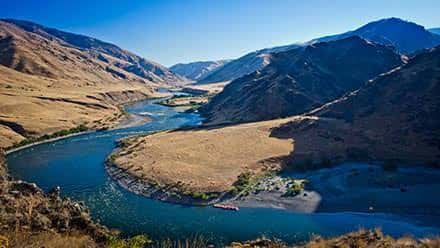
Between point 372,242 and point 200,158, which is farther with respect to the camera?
point 200,158

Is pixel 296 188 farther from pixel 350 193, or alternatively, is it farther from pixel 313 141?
pixel 313 141

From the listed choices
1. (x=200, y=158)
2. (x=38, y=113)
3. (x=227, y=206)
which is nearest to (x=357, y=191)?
(x=227, y=206)

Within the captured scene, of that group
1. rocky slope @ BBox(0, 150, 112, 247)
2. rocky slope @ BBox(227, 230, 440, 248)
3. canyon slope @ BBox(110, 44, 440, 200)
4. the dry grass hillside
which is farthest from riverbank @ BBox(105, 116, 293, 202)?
rocky slope @ BBox(227, 230, 440, 248)

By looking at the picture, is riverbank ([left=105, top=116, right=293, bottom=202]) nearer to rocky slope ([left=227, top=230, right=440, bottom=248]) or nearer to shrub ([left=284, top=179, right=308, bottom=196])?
shrub ([left=284, top=179, right=308, bottom=196])

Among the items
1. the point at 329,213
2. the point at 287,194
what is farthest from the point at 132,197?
the point at 329,213

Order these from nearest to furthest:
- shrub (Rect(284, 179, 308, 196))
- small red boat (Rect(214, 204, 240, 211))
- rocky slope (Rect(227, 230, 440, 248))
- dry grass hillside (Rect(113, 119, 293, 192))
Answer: rocky slope (Rect(227, 230, 440, 248)), small red boat (Rect(214, 204, 240, 211)), shrub (Rect(284, 179, 308, 196)), dry grass hillside (Rect(113, 119, 293, 192))
